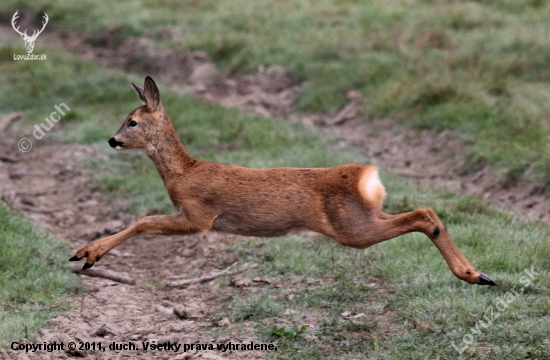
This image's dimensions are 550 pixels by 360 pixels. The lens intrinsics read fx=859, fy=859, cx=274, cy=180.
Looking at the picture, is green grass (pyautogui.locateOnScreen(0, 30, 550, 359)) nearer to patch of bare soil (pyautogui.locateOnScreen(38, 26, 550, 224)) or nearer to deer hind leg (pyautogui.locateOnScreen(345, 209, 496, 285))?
deer hind leg (pyautogui.locateOnScreen(345, 209, 496, 285))

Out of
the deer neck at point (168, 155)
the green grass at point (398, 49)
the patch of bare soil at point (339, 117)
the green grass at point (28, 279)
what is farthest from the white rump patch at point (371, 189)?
the green grass at point (398, 49)

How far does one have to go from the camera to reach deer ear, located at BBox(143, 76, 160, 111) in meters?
6.46

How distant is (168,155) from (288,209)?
108cm

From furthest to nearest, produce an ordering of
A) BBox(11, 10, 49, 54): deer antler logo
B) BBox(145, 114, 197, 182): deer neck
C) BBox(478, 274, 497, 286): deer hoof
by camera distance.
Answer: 1. BBox(11, 10, 49, 54): deer antler logo
2. BBox(145, 114, 197, 182): deer neck
3. BBox(478, 274, 497, 286): deer hoof

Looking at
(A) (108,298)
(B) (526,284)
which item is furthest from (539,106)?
(A) (108,298)

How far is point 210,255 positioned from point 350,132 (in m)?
4.04

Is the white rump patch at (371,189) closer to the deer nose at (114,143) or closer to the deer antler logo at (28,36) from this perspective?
the deer nose at (114,143)

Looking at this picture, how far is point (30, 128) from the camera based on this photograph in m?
11.2

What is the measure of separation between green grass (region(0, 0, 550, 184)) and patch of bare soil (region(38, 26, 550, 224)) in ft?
0.49

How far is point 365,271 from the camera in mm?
6875

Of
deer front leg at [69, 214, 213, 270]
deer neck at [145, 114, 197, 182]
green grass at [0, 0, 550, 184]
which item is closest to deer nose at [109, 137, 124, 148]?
deer neck at [145, 114, 197, 182]

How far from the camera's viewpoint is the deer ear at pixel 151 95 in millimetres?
6465

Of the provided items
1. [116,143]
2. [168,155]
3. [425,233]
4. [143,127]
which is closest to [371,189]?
[425,233]

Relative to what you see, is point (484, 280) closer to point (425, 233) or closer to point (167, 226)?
point (425, 233)
